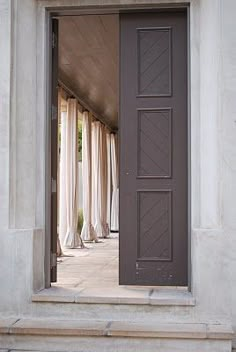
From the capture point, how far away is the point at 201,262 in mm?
3885

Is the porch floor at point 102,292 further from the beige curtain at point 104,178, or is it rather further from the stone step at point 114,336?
the beige curtain at point 104,178

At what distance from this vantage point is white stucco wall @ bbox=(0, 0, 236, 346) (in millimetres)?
3863

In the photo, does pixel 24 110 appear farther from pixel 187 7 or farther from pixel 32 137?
pixel 187 7

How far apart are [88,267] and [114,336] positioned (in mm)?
2334

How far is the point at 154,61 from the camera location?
444cm

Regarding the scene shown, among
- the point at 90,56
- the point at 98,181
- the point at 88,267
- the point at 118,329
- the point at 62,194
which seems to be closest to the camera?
the point at 118,329

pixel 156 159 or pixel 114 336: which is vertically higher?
pixel 156 159

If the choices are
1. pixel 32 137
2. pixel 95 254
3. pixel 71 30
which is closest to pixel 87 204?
pixel 95 254

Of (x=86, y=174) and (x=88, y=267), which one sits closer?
(x=88, y=267)

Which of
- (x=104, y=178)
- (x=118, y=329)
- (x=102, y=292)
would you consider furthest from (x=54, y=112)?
(x=104, y=178)

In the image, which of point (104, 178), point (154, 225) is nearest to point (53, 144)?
point (154, 225)

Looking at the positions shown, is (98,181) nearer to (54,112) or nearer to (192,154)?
(54,112)

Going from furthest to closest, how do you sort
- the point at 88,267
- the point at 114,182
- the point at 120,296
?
the point at 114,182 < the point at 88,267 < the point at 120,296

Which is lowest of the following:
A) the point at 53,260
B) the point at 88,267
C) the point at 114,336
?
the point at 114,336
